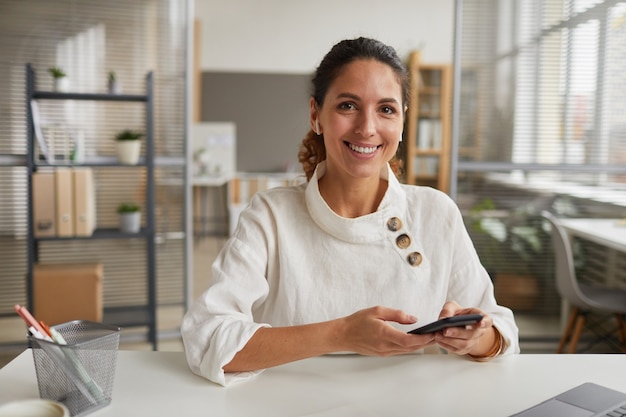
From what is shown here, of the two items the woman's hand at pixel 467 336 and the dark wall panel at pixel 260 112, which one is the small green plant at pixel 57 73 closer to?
the woman's hand at pixel 467 336

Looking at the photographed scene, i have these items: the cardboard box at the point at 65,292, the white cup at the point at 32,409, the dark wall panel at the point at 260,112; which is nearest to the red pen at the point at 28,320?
the white cup at the point at 32,409

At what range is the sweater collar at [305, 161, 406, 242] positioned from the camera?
56.4 inches

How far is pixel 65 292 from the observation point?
3.41 metres

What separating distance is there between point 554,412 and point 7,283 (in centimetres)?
348

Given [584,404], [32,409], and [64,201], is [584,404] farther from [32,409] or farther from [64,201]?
[64,201]

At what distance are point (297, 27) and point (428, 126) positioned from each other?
275 cm

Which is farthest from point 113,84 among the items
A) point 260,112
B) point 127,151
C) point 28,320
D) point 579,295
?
point 260,112

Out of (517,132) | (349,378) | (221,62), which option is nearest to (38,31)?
(517,132)

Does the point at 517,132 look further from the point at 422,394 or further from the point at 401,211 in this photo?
the point at 422,394

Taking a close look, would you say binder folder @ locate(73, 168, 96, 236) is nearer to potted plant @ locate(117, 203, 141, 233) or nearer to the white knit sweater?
potted plant @ locate(117, 203, 141, 233)

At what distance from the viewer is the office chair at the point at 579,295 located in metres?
3.09

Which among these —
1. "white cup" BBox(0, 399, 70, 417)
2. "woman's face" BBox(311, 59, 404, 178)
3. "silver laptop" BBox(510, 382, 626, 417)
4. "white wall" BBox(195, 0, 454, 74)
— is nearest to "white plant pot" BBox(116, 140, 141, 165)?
"woman's face" BBox(311, 59, 404, 178)

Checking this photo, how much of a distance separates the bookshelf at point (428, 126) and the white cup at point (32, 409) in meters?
5.52

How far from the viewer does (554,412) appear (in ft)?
3.30
